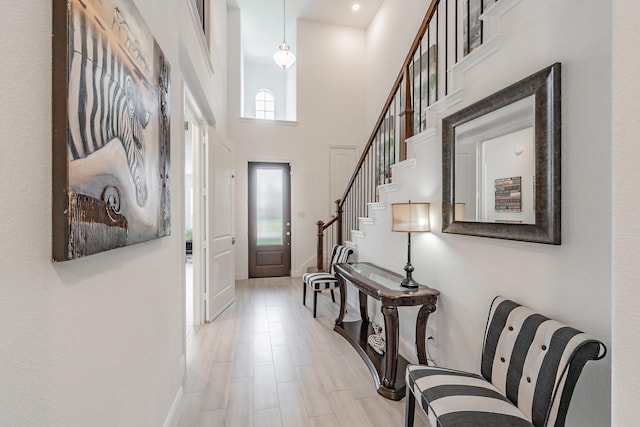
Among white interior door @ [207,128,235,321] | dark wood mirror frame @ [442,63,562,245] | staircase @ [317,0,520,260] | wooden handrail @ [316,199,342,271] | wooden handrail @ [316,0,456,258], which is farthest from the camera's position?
wooden handrail @ [316,199,342,271]

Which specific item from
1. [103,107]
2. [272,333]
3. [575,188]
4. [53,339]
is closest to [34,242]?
[53,339]

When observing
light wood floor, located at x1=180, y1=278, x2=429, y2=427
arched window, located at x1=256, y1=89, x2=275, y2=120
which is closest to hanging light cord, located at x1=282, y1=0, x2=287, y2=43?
arched window, located at x1=256, y1=89, x2=275, y2=120

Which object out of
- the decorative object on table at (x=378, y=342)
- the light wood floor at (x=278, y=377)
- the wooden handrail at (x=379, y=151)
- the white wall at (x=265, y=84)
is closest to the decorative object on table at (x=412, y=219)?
the decorative object on table at (x=378, y=342)

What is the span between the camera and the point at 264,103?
773 cm

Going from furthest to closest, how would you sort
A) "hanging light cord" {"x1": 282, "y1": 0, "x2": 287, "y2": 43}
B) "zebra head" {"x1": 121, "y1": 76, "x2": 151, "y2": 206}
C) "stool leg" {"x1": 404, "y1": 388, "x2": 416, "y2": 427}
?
"hanging light cord" {"x1": 282, "y1": 0, "x2": 287, "y2": 43} → "stool leg" {"x1": 404, "y1": 388, "x2": 416, "y2": 427} → "zebra head" {"x1": 121, "y1": 76, "x2": 151, "y2": 206}

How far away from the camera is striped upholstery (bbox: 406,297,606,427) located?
1.18m

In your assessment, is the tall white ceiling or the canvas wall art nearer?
the canvas wall art

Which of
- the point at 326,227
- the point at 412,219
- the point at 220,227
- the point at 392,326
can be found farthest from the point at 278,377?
the point at 326,227

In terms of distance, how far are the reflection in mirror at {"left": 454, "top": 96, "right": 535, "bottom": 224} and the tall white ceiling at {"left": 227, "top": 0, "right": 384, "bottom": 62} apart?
5011 mm

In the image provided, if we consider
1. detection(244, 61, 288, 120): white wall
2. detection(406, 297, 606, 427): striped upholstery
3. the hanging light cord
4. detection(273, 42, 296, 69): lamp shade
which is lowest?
detection(406, 297, 606, 427): striped upholstery

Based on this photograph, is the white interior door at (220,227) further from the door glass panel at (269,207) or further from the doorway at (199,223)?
the door glass panel at (269,207)

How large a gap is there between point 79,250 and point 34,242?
0.12 meters

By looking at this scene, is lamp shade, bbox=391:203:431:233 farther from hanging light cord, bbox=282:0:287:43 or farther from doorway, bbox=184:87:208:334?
hanging light cord, bbox=282:0:287:43

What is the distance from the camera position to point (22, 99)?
66 cm
